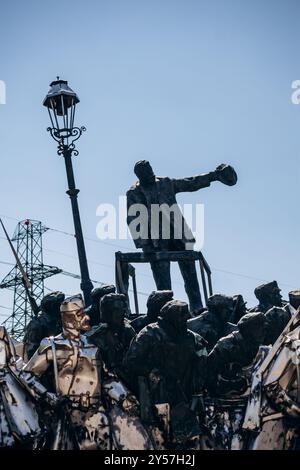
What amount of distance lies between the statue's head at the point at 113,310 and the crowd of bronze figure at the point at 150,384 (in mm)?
15

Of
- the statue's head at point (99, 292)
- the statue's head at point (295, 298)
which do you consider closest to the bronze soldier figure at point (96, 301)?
the statue's head at point (99, 292)

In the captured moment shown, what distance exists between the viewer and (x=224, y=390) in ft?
60.1

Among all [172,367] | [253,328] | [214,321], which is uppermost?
[214,321]

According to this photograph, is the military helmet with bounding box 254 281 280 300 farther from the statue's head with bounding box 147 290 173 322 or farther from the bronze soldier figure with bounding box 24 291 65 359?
the bronze soldier figure with bounding box 24 291 65 359

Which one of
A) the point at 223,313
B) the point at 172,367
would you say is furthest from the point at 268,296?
the point at 172,367

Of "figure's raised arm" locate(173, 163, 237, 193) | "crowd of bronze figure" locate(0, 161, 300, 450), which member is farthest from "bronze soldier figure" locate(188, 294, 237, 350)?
"figure's raised arm" locate(173, 163, 237, 193)

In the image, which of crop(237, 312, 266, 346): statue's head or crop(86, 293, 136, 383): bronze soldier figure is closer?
crop(86, 293, 136, 383): bronze soldier figure

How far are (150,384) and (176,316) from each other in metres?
1.05

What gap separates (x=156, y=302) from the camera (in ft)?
63.3

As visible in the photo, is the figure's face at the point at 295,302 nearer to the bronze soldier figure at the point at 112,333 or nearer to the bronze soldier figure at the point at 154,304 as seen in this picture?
the bronze soldier figure at the point at 154,304

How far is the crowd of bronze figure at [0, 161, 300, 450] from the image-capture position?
17250mm

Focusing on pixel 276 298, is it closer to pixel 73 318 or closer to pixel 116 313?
pixel 116 313

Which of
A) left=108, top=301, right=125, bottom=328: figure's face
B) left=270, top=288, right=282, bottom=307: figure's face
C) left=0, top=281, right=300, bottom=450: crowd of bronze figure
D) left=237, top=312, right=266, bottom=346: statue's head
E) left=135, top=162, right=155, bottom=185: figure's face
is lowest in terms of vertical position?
left=0, top=281, right=300, bottom=450: crowd of bronze figure

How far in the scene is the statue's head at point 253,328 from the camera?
18453 millimetres
